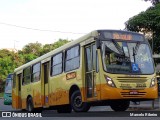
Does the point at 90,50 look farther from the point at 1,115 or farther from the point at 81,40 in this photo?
the point at 1,115

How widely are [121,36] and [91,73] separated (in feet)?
5.78

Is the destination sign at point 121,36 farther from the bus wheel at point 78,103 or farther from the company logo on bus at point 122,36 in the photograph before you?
the bus wheel at point 78,103

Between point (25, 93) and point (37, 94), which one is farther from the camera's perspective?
point (25, 93)

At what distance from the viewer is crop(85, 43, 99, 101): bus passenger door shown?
12.9m

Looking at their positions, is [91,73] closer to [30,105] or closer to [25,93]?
[30,105]

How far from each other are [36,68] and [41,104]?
2.15 meters

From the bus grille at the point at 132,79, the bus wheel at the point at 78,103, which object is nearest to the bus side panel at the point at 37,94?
the bus wheel at the point at 78,103

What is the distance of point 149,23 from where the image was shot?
28.4 meters

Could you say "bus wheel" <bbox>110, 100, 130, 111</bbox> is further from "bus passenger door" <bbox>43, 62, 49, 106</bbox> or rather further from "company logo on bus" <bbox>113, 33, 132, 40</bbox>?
"bus passenger door" <bbox>43, 62, 49, 106</bbox>

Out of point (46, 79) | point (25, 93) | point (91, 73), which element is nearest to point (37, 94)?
point (46, 79)

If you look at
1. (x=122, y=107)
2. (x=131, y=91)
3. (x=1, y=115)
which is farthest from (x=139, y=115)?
(x=1, y=115)

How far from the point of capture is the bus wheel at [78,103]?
13.5 meters

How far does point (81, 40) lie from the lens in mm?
13992

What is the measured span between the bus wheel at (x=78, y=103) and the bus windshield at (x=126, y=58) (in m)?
1.73
